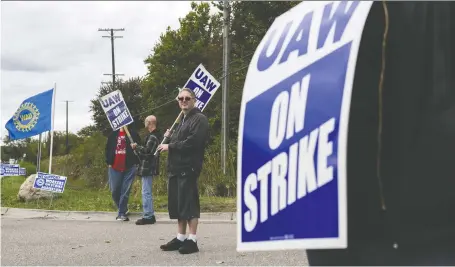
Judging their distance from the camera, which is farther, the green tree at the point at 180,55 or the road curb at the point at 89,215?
the green tree at the point at 180,55

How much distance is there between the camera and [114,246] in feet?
21.9

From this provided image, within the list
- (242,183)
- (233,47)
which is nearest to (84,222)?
(242,183)

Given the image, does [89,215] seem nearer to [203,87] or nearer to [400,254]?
[203,87]

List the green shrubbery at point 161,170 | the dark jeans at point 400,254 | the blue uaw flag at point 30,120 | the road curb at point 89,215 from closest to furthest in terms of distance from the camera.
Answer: the dark jeans at point 400,254
the road curb at point 89,215
the blue uaw flag at point 30,120
the green shrubbery at point 161,170

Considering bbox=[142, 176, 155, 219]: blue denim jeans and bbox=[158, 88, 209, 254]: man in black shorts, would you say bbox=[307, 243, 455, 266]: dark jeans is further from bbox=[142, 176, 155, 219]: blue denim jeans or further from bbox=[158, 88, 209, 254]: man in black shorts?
bbox=[142, 176, 155, 219]: blue denim jeans

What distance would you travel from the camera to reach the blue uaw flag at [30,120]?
11.6 m

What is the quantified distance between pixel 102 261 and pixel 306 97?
462 centimetres

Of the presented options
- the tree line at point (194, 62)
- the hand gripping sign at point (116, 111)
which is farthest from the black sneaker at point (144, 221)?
the tree line at point (194, 62)

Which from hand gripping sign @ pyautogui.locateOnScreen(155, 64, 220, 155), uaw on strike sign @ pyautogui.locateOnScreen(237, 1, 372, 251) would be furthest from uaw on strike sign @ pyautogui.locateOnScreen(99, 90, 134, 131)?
uaw on strike sign @ pyautogui.locateOnScreen(237, 1, 372, 251)

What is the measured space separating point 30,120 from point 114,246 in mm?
5908

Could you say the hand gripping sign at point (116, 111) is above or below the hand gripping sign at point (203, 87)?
below

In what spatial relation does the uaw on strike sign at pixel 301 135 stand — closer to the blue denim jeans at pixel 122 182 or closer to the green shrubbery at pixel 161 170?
the blue denim jeans at pixel 122 182

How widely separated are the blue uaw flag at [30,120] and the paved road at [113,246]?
2967 millimetres

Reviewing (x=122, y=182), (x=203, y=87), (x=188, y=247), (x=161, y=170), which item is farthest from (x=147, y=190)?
(x=161, y=170)
